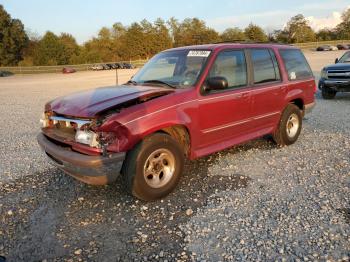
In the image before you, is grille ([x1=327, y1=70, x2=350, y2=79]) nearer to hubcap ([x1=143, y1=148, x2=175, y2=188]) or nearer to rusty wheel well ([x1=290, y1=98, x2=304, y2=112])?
rusty wheel well ([x1=290, y1=98, x2=304, y2=112])

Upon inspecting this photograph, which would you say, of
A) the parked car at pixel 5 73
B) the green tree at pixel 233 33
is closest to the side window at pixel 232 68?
the parked car at pixel 5 73

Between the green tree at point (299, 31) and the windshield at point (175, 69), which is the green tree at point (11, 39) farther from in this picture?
the windshield at point (175, 69)

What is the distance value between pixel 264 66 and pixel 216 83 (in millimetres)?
1594

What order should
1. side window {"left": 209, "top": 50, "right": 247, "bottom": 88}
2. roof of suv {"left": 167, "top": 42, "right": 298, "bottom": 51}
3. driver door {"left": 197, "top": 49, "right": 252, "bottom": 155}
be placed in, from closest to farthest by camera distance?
1. driver door {"left": 197, "top": 49, "right": 252, "bottom": 155}
2. side window {"left": 209, "top": 50, "right": 247, "bottom": 88}
3. roof of suv {"left": 167, "top": 42, "right": 298, "bottom": 51}

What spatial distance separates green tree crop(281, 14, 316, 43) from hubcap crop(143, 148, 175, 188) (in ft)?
310

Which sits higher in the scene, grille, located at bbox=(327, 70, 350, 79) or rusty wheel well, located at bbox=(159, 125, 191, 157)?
grille, located at bbox=(327, 70, 350, 79)

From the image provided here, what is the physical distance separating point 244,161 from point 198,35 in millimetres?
82394

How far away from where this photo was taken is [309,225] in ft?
12.1

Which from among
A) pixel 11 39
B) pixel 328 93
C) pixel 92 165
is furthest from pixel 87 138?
pixel 11 39

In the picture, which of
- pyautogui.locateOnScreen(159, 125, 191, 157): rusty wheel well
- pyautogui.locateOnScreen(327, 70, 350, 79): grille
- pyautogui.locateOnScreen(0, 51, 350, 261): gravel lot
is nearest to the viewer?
pyautogui.locateOnScreen(0, 51, 350, 261): gravel lot

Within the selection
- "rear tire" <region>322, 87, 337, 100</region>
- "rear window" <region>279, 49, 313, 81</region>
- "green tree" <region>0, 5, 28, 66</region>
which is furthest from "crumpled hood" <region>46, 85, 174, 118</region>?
"green tree" <region>0, 5, 28, 66</region>

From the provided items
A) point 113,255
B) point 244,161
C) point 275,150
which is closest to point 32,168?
point 113,255

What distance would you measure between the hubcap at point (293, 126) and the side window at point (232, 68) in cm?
170

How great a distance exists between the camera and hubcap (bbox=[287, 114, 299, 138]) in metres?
6.62
